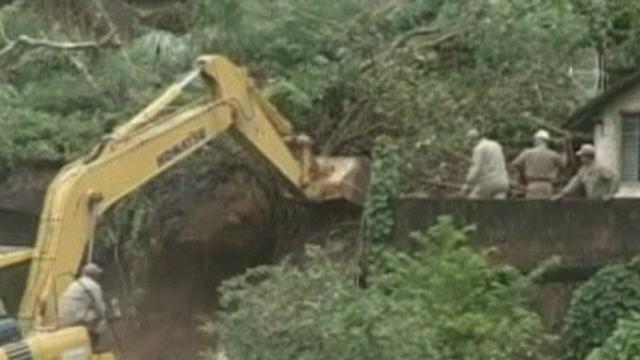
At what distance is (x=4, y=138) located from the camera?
81.9 ft

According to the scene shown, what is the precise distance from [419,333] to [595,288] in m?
2.57

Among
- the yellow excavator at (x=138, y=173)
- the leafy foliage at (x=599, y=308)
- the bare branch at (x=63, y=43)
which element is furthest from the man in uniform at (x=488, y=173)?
the bare branch at (x=63, y=43)

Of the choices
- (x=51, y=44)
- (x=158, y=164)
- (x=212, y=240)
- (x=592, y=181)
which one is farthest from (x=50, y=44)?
(x=592, y=181)

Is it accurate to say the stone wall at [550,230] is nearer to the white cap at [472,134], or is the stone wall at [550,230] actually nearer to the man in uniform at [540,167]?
the man in uniform at [540,167]

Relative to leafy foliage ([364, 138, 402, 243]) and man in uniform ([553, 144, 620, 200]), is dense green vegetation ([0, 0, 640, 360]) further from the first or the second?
man in uniform ([553, 144, 620, 200])

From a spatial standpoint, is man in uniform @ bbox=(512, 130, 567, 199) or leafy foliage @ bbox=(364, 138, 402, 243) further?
man in uniform @ bbox=(512, 130, 567, 199)

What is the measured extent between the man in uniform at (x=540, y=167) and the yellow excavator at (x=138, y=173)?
188 cm

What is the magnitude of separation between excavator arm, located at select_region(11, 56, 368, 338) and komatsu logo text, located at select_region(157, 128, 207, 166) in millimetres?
10

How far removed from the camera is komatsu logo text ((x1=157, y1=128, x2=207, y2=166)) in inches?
846

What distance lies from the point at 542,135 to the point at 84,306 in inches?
281

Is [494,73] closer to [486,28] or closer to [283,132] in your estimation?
[486,28]

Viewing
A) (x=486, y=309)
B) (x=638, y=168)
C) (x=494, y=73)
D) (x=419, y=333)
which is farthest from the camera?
(x=494, y=73)

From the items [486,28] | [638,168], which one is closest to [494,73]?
[486,28]

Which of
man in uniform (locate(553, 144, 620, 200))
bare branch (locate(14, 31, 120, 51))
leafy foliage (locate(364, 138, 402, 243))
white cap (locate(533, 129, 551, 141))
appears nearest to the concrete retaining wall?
leafy foliage (locate(364, 138, 402, 243))
